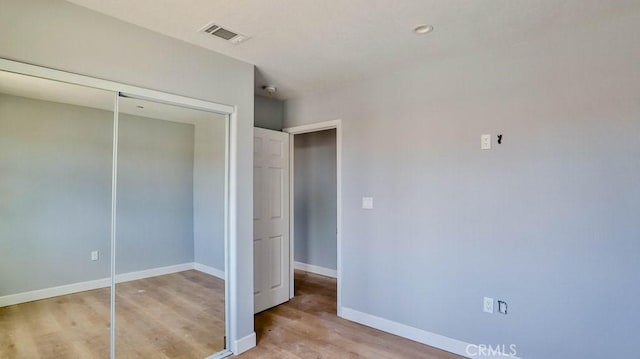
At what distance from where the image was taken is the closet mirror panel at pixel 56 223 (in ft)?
6.69

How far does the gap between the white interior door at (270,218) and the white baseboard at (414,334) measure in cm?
91

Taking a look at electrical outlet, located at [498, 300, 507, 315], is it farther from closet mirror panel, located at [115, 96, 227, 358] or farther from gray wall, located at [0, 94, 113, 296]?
gray wall, located at [0, 94, 113, 296]

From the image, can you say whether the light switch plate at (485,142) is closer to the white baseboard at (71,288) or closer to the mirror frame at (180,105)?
the mirror frame at (180,105)

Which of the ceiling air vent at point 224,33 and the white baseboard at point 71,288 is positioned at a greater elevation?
the ceiling air vent at point 224,33

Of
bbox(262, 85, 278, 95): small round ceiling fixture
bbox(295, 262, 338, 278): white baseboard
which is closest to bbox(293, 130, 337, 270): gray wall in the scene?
bbox(295, 262, 338, 278): white baseboard

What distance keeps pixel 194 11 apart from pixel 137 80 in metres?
0.64

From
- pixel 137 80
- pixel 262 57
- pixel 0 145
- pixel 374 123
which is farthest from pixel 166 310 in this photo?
pixel 374 123

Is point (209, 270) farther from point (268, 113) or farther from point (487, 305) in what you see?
point (487, 305)

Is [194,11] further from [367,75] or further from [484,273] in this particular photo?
[484,273]

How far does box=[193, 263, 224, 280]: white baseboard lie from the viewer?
9.36ft

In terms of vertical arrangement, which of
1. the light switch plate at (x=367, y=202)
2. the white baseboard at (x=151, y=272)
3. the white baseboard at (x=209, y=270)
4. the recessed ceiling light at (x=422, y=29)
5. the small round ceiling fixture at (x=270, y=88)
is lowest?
the white baseboard at (x=209, y=270)

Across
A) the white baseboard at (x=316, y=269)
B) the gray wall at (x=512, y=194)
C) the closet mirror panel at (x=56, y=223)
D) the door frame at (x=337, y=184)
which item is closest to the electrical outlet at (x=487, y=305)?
the gray wall at (x=512, y=194)

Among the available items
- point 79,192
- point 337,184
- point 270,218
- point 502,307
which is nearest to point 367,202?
point 337,184

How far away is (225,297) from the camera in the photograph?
9.49 ft
